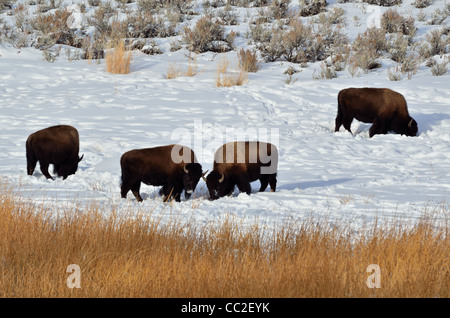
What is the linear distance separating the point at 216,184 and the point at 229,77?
8275mm

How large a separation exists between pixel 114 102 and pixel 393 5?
45.2 feet

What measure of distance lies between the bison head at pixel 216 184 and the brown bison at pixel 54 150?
262 cm

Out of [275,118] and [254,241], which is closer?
[254,241]

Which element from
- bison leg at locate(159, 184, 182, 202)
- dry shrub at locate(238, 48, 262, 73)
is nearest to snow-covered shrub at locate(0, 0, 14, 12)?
dry shrub at locate(238, 48, 262, 73)

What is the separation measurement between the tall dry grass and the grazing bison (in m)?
2.68

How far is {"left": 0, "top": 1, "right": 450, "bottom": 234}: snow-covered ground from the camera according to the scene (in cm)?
859

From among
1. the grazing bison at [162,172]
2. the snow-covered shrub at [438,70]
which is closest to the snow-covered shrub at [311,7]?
the snow-covered shrub at [438,70]

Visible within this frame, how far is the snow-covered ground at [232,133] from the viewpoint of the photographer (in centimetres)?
859

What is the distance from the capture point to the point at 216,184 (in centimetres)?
962

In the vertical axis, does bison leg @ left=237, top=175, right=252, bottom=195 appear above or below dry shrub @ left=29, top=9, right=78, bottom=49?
below

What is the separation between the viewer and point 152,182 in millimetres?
9633

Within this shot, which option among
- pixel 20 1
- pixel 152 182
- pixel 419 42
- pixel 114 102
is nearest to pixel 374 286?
pixel 152 182

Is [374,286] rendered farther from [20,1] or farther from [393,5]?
[20,1]

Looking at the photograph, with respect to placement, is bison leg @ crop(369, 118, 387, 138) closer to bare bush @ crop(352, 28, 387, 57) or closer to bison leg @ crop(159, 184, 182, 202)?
bison leg @ crop(159, 184, 182, 202)
